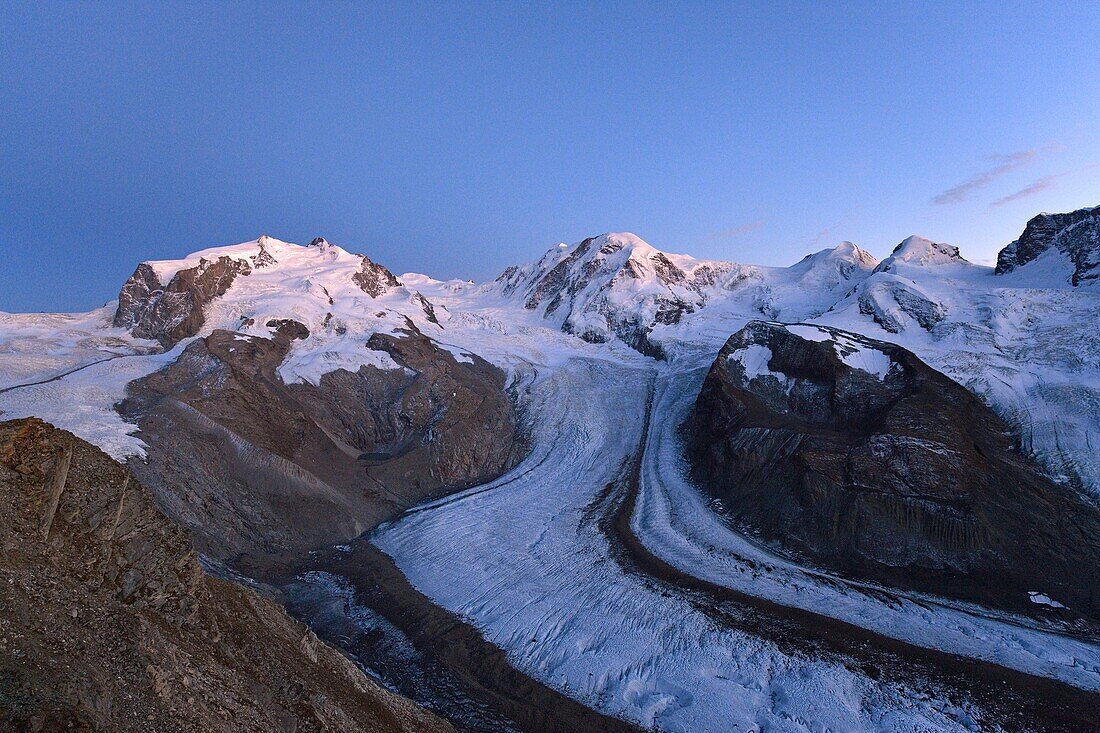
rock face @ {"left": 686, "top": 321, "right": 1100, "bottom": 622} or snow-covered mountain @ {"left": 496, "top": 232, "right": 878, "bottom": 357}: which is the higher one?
snow-covered mountain @ {"left": 496, "top": 232, "right": 878, "bottom": 357}

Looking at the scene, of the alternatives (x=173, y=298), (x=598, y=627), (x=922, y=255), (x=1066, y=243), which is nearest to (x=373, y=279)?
(x=173, y=298)

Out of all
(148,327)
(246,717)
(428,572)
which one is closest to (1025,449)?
(428,572)

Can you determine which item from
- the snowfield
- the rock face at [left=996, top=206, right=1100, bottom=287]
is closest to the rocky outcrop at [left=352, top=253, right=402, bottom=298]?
the snowfield

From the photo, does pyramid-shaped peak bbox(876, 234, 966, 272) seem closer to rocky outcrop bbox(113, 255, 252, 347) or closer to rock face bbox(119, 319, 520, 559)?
rock face bbox(119, 319, 520, 559)

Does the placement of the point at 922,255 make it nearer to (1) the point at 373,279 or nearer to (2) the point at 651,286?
(2) the point at 651,286

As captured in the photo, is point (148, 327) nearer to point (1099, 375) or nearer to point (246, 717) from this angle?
point (246, 717)

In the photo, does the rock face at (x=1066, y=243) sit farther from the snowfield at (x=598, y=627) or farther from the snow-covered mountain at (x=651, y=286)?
the snowfield at (x=598, y=627)
